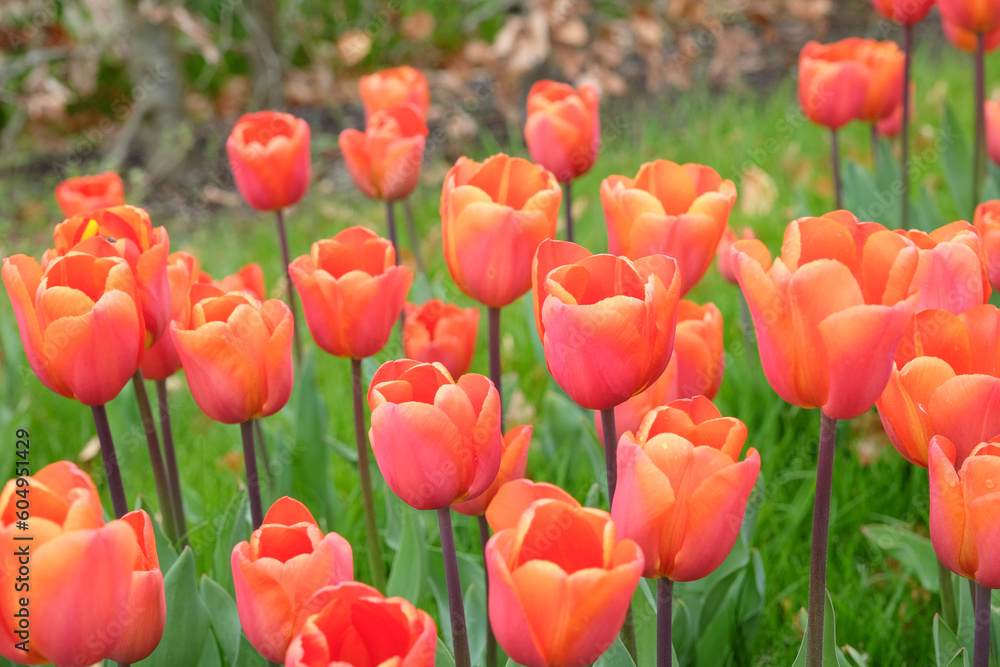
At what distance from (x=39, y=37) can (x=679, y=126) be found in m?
3.58

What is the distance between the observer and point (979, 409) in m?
0.95

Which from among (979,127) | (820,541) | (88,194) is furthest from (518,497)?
(979,127)

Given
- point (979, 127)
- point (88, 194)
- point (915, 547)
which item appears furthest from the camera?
point (979, 127)

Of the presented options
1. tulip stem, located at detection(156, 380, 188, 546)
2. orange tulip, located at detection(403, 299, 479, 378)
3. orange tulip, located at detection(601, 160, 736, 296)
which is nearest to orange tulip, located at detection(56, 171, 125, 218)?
tulip stem, located at detection(156, 380, 188, 546)

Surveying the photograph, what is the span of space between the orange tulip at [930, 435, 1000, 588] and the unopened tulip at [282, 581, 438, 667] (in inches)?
20.3

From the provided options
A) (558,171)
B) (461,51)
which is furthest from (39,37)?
(558,171)

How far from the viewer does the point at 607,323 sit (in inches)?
37.5

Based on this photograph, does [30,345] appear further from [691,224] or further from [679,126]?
[679,126]

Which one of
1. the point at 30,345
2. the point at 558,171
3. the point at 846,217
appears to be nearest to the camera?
the point at 846,217

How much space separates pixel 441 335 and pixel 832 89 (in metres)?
1.21

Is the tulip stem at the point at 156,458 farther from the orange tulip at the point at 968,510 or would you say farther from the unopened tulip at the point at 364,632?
the orange tulip at the point at 968,510

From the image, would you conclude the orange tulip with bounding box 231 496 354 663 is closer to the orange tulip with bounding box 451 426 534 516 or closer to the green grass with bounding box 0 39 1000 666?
the orange tulip with bounding box 451 426 534 516

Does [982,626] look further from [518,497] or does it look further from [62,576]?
[62,576]

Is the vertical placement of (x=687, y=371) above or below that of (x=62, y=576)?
→ below
